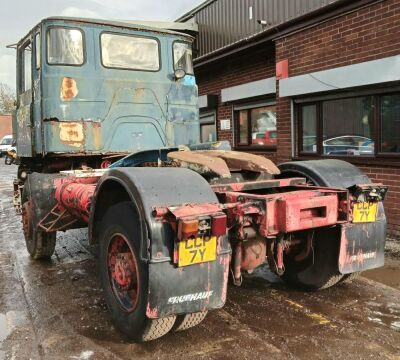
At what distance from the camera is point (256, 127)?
10680 millimetres

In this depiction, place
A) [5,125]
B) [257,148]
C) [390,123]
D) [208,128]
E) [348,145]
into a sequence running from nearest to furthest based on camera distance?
1. [390,123]
2. [348,145]
3. [257,148]
4. [208,128]
5. [5,125]

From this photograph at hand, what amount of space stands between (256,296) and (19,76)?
14.8 ft

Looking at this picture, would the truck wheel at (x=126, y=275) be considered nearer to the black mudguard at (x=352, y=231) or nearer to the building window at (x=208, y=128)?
the black mudguard at (x=352, y=231)

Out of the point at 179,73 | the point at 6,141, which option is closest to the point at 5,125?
the point at 6,141

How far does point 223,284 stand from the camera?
3.25m

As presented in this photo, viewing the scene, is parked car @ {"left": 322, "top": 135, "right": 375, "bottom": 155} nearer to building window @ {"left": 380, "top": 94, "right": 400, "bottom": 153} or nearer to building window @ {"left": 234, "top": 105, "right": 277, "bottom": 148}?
building window @ {"left": 380, "top": 94, "right": 400, "bottom": 153}

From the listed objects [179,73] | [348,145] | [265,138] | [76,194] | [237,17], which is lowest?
[76,194]

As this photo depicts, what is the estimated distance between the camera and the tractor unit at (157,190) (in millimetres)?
3129

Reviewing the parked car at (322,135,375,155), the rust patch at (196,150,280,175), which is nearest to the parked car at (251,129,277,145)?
the parked car at (322,135,375,155)

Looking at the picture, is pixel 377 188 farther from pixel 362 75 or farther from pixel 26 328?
pixel 362 75

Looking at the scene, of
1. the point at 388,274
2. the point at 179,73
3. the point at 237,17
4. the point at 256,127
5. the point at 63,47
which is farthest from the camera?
the point at 256,127

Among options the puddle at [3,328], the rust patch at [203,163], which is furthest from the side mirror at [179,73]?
the puddle at [3,328]

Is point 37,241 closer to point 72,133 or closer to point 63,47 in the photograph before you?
point 72,133

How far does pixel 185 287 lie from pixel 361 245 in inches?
68.4
